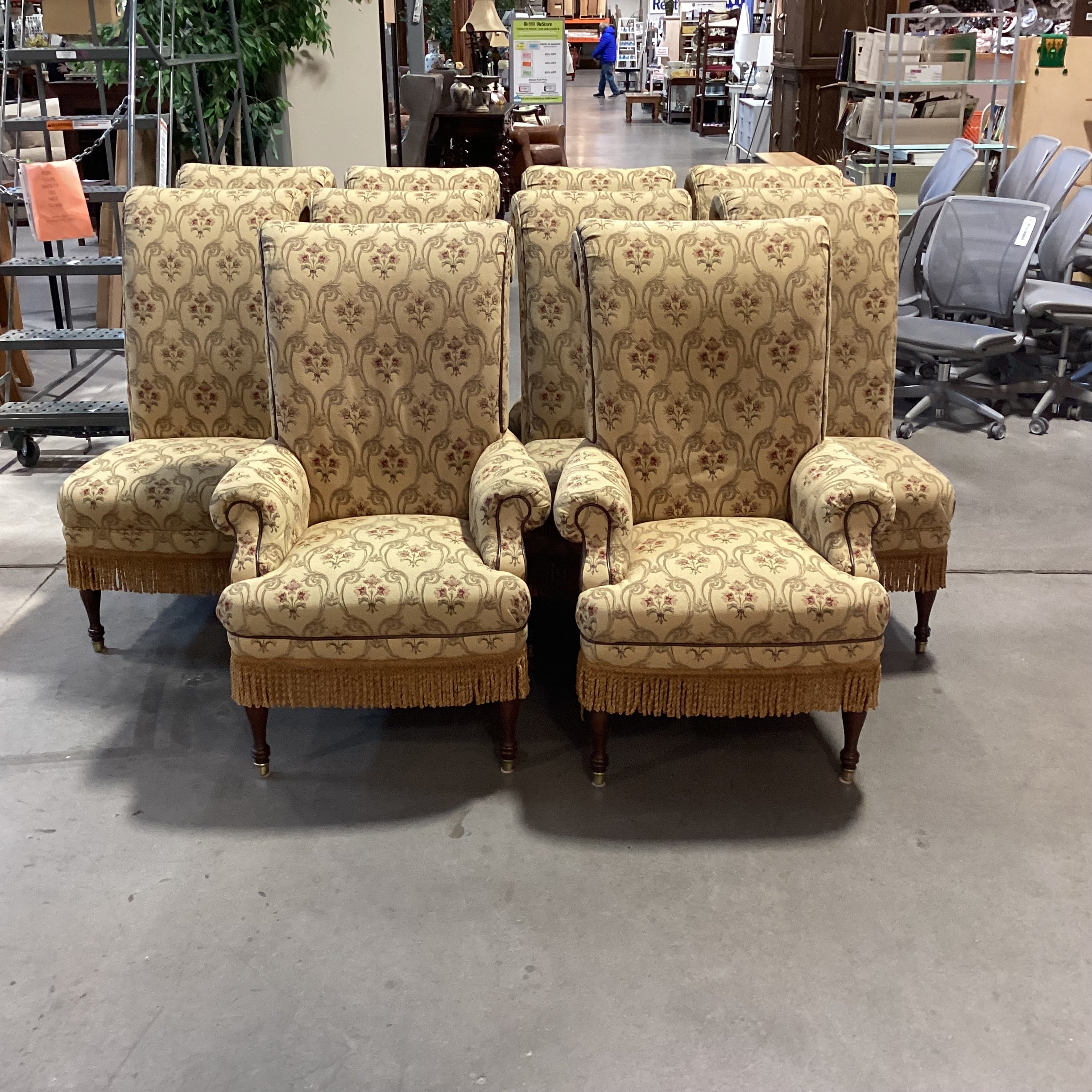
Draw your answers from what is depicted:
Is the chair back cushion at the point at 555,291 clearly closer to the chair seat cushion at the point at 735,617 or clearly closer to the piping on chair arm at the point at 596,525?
the piping on chair arm at the point at 596,525

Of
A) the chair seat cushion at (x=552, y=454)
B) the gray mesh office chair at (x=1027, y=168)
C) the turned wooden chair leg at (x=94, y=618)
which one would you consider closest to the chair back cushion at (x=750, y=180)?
the chair seat cushion at (x=552, y=454)

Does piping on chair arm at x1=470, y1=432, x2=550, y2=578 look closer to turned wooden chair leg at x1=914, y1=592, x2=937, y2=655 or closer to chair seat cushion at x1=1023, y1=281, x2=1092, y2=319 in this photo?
turned wooden chair leg at x1=914, y1=592, x2=937, y2=655

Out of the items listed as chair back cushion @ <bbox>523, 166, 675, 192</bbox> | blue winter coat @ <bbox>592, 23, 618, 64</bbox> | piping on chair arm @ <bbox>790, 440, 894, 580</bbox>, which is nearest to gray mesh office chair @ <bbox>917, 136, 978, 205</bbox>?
chair back cushion @ <bbox>523, 166, 675, 192</bbox>

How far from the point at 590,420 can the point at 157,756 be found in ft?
4.23

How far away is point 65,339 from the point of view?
4324 mm

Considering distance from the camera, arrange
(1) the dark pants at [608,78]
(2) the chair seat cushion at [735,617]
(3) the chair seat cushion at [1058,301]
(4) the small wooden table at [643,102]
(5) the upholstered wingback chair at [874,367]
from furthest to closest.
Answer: (1) the dark pants at [608,78]
(4) the small wooden table at [643,102]
(3) the chair seat cushion at [1058,301]
(5) the upholstered wingback chair at [874,367]
(2) the chair seat cushion at [735,617]

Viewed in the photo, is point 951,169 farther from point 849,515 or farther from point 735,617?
point 735,617

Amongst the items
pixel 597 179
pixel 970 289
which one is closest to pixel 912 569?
pixel 597 179

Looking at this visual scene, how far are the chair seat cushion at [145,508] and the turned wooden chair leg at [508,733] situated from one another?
92 cm

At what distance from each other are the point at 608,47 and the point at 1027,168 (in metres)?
16.3

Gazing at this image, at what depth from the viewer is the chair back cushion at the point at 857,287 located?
3053 mm

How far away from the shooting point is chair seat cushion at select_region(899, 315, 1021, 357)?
454 cm

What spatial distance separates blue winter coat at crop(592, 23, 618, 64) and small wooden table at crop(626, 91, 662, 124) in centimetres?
313

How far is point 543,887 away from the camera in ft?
7.30
